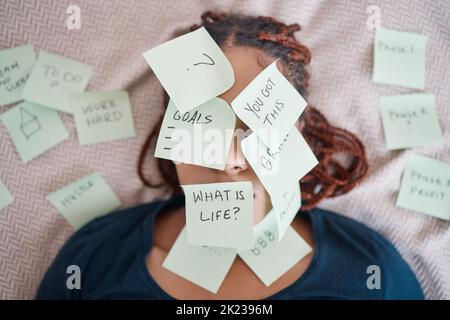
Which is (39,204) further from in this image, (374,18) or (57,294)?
(374,18)

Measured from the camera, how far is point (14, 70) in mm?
932

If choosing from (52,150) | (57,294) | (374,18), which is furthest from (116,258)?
(374,18)

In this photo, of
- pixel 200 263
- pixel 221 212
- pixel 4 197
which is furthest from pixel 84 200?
pixel 221 212

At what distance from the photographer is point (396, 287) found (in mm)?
823

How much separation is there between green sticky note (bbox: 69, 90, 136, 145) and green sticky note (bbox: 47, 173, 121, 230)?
0.08m

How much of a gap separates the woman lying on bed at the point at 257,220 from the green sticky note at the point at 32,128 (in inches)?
7.2

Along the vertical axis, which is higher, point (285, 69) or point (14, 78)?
point (285, 69)

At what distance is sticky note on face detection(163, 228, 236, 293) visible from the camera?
2.72ft

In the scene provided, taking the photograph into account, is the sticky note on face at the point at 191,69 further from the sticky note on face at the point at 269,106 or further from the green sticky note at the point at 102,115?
the green sticky note at the point at 102,115

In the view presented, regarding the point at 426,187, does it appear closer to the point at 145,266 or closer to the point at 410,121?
the point at 410,121

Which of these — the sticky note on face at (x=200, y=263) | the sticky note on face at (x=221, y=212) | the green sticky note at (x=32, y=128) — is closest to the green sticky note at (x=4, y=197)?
the green sticky note at (x=32, y=128)

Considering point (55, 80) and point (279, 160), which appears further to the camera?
point (55, 80)

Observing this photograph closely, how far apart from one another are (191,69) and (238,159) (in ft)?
0.48

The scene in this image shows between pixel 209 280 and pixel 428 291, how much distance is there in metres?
0.43
